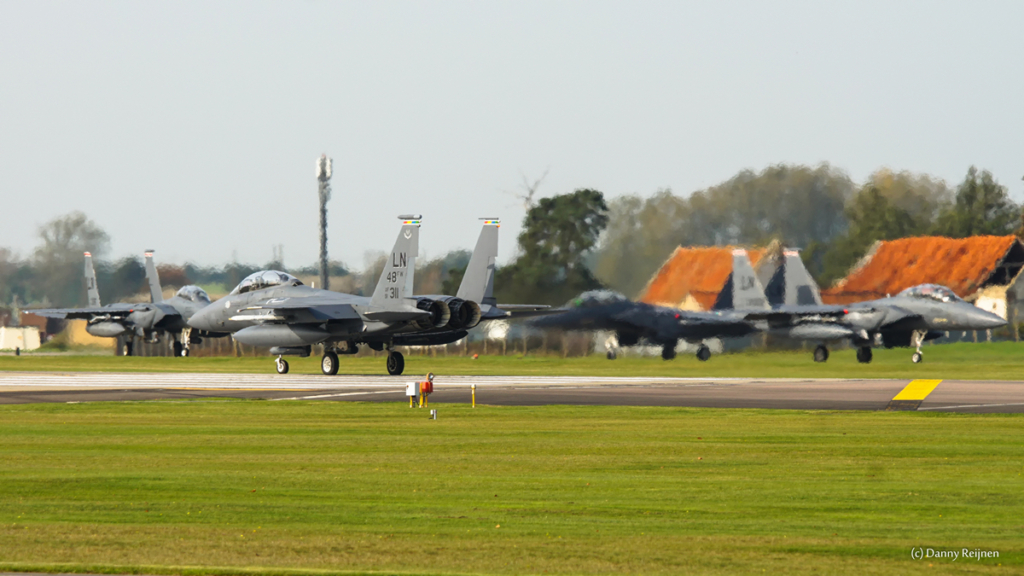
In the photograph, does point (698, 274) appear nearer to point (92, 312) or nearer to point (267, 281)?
point (267, 281)

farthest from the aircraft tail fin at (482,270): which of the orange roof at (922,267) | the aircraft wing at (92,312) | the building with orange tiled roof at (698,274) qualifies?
the orange roof at (922,267)

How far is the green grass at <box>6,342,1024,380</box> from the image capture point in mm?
42688

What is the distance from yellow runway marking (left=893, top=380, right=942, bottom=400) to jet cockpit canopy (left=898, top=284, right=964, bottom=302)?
47.8 ft

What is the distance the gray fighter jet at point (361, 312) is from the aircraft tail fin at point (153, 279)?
66.4 feet

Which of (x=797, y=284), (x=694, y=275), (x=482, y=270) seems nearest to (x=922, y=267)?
(x=694, y=275)

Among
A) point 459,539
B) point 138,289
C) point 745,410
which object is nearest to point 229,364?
point 138,289

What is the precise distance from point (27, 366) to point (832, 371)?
33695 mm

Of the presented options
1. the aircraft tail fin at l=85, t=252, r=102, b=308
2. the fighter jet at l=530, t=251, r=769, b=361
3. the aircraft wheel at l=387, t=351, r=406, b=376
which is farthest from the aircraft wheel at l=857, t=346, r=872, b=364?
the aircraft tail fin at l=85, t=252, r=102, b=308

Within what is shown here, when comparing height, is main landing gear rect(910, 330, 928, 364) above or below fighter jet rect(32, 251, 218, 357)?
below

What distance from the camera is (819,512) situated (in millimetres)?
11914

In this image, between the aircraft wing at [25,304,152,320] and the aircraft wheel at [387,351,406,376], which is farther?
the aircraft wing at [25,304,152,320]

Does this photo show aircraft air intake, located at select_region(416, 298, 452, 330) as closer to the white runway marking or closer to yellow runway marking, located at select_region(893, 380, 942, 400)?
the white runway marking

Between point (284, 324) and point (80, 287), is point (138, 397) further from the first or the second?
point (80, 287)

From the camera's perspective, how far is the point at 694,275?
217 feet
